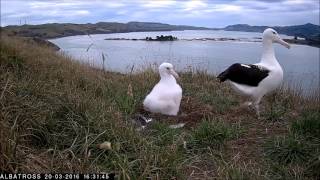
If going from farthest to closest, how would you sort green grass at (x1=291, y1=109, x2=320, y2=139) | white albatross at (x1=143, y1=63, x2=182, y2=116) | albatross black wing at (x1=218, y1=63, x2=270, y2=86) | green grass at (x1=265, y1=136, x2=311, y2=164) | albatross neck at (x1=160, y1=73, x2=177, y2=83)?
1. albatross neck at (x1=160, y1=73, x2=177, y2=83)
2. albatross black wing at (x1=218, y1=63, x2=270, y2=86)
3. white albatross at (x1=143, y1=63, x2=182, y2=116)
4. green grass at (x1=291, y1=109, x2=320, y2=139)
5. green grass at (x1=265, y1=136, x2=311, y2=164)

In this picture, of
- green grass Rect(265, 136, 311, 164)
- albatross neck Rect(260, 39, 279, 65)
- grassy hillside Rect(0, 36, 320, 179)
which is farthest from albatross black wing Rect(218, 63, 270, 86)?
green grass Rect(265, 136, 311, 164)

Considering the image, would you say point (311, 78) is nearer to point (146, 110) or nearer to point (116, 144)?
point (146, 110)

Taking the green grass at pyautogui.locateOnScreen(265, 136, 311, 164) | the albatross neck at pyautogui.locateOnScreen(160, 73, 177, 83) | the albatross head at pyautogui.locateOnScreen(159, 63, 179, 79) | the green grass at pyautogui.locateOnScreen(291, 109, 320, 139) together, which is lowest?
the green grass at pyautogui.locateOnScreen(265, 136, 311, 164)

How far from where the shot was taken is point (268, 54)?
250 inches

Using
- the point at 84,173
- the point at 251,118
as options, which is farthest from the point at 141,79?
the point at 84,173

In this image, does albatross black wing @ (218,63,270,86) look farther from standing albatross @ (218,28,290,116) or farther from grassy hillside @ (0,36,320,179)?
grassy hillside @ (0,36,320,179)

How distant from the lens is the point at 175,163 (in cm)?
363

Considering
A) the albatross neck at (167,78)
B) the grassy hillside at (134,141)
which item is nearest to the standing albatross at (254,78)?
the grassy hillside at (134,141)

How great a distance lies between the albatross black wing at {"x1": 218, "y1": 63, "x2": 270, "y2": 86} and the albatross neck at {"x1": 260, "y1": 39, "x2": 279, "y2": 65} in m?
0.25

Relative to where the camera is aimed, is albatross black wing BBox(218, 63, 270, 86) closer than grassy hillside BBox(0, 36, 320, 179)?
No

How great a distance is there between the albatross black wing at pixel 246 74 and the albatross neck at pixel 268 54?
0.81 ft

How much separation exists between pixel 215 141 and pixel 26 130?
174 cm

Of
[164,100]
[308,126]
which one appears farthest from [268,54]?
[308,126]

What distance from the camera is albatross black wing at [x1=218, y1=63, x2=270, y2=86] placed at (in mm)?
5980
